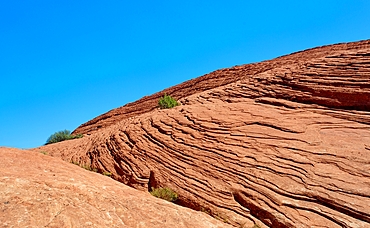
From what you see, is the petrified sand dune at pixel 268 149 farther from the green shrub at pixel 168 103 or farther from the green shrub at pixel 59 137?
the green shrub at pixel 59 137

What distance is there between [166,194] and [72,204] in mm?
3734

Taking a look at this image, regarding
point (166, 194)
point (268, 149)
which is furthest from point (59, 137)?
point (268, 149)

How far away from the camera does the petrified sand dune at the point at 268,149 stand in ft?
29.4

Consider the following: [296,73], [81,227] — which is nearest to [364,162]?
[296,73]

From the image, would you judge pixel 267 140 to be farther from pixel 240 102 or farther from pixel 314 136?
pixel 240 102

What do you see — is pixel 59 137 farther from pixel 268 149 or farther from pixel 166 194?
pixel 268 149

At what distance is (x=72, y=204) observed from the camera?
24.1ft

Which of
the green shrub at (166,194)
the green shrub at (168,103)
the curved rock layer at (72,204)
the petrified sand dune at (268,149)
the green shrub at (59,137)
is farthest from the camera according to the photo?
the green shrub at (59,137)

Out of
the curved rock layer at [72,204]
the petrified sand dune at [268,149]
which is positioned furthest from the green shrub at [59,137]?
the curved rock layer at [72,204]

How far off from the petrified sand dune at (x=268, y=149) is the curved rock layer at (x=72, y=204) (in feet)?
5.10

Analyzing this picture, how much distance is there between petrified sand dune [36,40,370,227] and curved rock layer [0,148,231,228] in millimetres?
1553

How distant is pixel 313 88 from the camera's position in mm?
13039

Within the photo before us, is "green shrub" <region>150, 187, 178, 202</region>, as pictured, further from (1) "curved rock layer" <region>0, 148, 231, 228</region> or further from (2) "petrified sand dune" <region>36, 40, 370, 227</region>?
(1) "curved rock layer" <region>0, 148, 231, 228</region>

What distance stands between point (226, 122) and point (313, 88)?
3.69 meters
